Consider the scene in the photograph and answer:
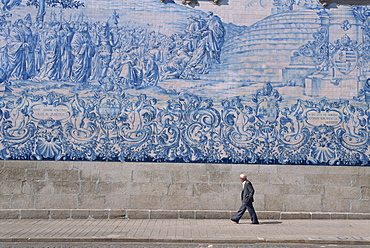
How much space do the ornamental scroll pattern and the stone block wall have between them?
240 millimetres

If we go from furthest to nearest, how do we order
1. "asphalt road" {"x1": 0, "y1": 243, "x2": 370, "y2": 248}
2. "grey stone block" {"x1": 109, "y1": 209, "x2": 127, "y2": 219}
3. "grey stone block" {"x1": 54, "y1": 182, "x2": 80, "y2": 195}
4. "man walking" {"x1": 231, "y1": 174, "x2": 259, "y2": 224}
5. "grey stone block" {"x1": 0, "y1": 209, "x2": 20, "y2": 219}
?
"grey stone block" {"x1": 54, "y1": 182, "x2": 80, "y2": 195} < "grey stone block" {"x1": 109, "y1": 209, "x2": 127, "y2": 219} < "grey stone block" {"x1": 0, "y1": 209, "x2": 20, "y2": 219} < "man walking" {"x1": 231, "y1": 174, "x2": 259, "y2": 224} < "asphalt road" {"x1": 0, "y1": 243, "x2": 370, "y2": 248}

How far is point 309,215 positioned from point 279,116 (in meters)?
2.50

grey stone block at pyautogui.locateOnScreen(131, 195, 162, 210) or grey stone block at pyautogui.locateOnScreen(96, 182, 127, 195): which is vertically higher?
grey stone block at pyautogui.locateOnScreen(96, 182, 127, 195)

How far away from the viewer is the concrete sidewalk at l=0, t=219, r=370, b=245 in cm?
869

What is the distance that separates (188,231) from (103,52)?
4918 millimetres

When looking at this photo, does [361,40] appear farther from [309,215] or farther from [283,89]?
[309,215]

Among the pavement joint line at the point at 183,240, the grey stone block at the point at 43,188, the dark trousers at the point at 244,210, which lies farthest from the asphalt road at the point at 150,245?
the grey stone block at the point at 43,188

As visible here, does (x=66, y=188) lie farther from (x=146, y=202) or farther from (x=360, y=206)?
(x=360, y=206)

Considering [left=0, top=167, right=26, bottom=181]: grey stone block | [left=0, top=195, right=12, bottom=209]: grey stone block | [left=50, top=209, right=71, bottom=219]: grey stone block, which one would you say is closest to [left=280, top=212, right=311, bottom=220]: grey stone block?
[left=50, top=209, right=71, bottom=219]: grey stone block

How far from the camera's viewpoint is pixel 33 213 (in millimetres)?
10766

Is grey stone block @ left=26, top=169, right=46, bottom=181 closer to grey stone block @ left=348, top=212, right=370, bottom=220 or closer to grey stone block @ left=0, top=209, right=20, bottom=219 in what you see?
grey stone block @ left=0, top=209, right=20, bottom=219

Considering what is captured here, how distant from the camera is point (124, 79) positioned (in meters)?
11.4

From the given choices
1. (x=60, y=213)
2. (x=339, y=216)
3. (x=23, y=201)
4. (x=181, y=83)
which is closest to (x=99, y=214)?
(x=60, y=213)

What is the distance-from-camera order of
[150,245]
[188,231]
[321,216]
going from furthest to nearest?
[321,216], [188,231], [150,245]
